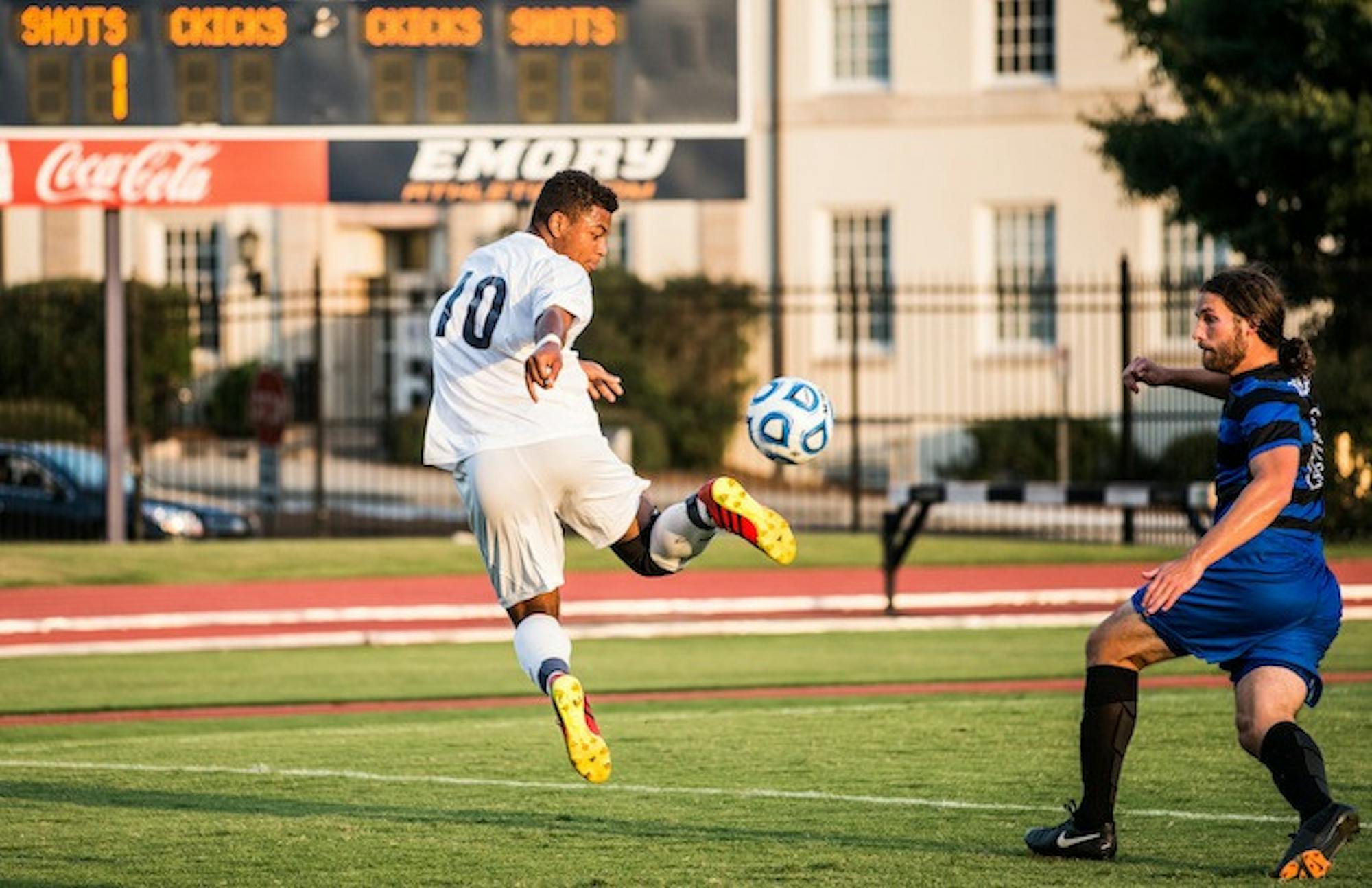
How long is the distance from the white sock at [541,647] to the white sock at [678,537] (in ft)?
1.80

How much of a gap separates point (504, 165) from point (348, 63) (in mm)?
1787

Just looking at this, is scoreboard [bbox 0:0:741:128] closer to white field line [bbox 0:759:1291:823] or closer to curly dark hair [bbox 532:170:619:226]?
white field line [bbox 0:759:1291:823]

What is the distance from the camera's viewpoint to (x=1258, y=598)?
732 centimetres

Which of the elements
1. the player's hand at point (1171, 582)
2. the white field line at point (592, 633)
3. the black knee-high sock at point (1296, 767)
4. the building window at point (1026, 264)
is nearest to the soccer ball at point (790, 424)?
the player's hand at point (1171, 582)

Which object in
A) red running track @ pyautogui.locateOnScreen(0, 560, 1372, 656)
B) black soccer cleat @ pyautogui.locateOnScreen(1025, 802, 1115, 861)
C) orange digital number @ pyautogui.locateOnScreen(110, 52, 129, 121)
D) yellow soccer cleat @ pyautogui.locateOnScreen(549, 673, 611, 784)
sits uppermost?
orange digital number @ pyautogui.locateOnScreen(110, 52, 129, 121)

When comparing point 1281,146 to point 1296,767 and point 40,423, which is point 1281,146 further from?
point 1296,767

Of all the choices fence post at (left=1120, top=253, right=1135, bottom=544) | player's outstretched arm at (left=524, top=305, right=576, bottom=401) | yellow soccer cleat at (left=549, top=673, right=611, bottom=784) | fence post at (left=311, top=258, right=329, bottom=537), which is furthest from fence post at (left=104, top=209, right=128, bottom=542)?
yellow soccer cleat at (left=549, top=673, right=611, bottom=784)

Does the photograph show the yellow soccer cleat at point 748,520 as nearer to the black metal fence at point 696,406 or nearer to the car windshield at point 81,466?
the black metal fence at point 696,406

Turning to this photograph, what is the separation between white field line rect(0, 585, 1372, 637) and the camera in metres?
19.1

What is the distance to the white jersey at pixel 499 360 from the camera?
8.62 m

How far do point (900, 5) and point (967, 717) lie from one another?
1163 inches

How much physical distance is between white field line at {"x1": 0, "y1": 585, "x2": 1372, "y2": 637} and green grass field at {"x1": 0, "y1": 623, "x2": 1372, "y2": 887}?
4.56 m

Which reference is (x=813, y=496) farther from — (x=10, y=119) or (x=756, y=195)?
(x=10, y=119)

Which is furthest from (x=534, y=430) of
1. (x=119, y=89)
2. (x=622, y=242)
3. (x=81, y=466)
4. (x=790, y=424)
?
(x=622, y=242)
